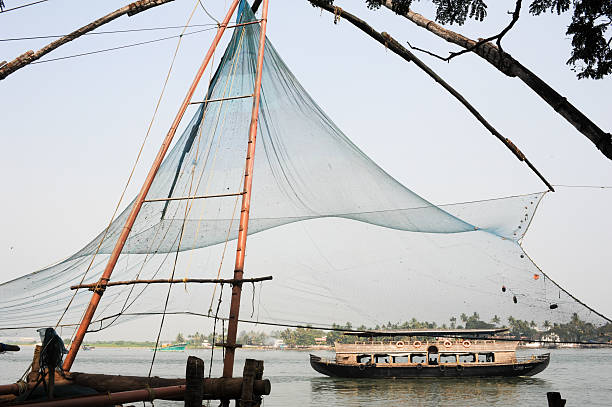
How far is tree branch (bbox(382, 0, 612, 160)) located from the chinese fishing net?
378cm

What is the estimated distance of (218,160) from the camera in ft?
27.1

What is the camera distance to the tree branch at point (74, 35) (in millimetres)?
4770

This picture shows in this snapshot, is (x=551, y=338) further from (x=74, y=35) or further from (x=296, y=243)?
(x=74, y=35)

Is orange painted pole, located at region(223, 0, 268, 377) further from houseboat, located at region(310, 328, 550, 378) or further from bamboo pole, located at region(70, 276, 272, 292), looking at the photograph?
houseboat, located at region(310, 328, 550, 378)

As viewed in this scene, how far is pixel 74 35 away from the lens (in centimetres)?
603

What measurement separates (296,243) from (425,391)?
69.9 ft

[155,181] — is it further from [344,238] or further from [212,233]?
[344,238]

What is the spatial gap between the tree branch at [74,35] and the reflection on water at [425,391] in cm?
1909

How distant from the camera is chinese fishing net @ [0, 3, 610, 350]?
6938mm

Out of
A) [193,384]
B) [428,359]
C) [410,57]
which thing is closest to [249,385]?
[193,384]

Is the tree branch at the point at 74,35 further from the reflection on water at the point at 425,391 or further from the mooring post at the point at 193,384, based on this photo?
the reflection on water at the point at 425,391

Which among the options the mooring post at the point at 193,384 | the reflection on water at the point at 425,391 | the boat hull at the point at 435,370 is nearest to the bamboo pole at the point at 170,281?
the mooring post at the point at 193,384

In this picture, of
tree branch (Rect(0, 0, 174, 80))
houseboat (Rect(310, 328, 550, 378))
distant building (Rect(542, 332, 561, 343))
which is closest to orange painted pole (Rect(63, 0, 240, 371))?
tree branch (Rect(0, 0, 174, 80))

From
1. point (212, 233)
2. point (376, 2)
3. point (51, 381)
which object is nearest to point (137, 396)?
point (51, 381)
